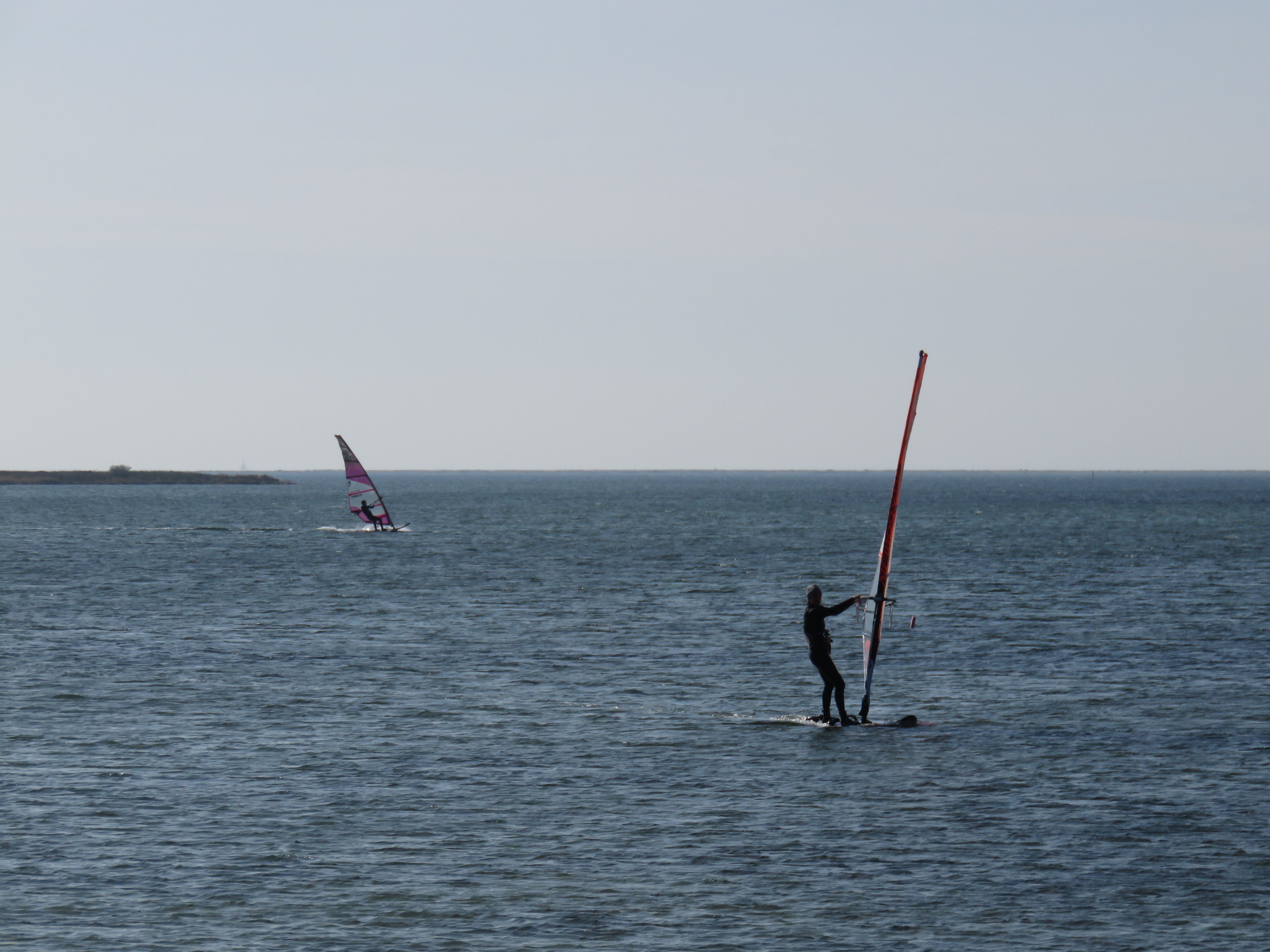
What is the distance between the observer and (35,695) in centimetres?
3388

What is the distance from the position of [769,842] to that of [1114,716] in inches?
539

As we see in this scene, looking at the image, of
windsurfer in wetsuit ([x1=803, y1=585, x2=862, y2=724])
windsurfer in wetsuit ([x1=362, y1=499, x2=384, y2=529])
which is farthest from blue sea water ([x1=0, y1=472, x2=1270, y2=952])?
windsurfer in wetsuit ([x1=362, y1=499, x2=384, y2=529])

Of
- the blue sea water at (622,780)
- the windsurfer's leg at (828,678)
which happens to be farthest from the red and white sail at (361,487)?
the windsurfer's leg at (828,678)

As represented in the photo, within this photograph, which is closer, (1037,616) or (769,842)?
(769,842)

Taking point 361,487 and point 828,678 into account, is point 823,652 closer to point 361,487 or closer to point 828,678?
point 828,678

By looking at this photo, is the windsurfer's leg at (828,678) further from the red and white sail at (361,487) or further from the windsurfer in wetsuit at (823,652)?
the red and white sail at (361,487)

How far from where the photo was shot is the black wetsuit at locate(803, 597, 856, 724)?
94.3ft

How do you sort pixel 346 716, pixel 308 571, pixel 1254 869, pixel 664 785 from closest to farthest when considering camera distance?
pixel 1254 869
pixel 664 785
pixel 346 716
pixel 308 571

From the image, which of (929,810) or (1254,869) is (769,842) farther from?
(1254,869)

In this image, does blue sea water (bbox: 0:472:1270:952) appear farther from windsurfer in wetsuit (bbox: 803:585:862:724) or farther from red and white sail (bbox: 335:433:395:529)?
red and white sail (bbox: 335:433:395:529)

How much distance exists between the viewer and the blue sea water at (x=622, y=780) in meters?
17.0

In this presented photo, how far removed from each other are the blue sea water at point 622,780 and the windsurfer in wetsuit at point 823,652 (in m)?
0.84

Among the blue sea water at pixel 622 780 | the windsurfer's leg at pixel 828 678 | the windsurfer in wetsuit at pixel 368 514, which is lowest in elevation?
the blue sea water at pixel 622 780

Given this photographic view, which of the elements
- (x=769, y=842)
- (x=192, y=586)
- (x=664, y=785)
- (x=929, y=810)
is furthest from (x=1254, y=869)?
(x=192, y=586)
